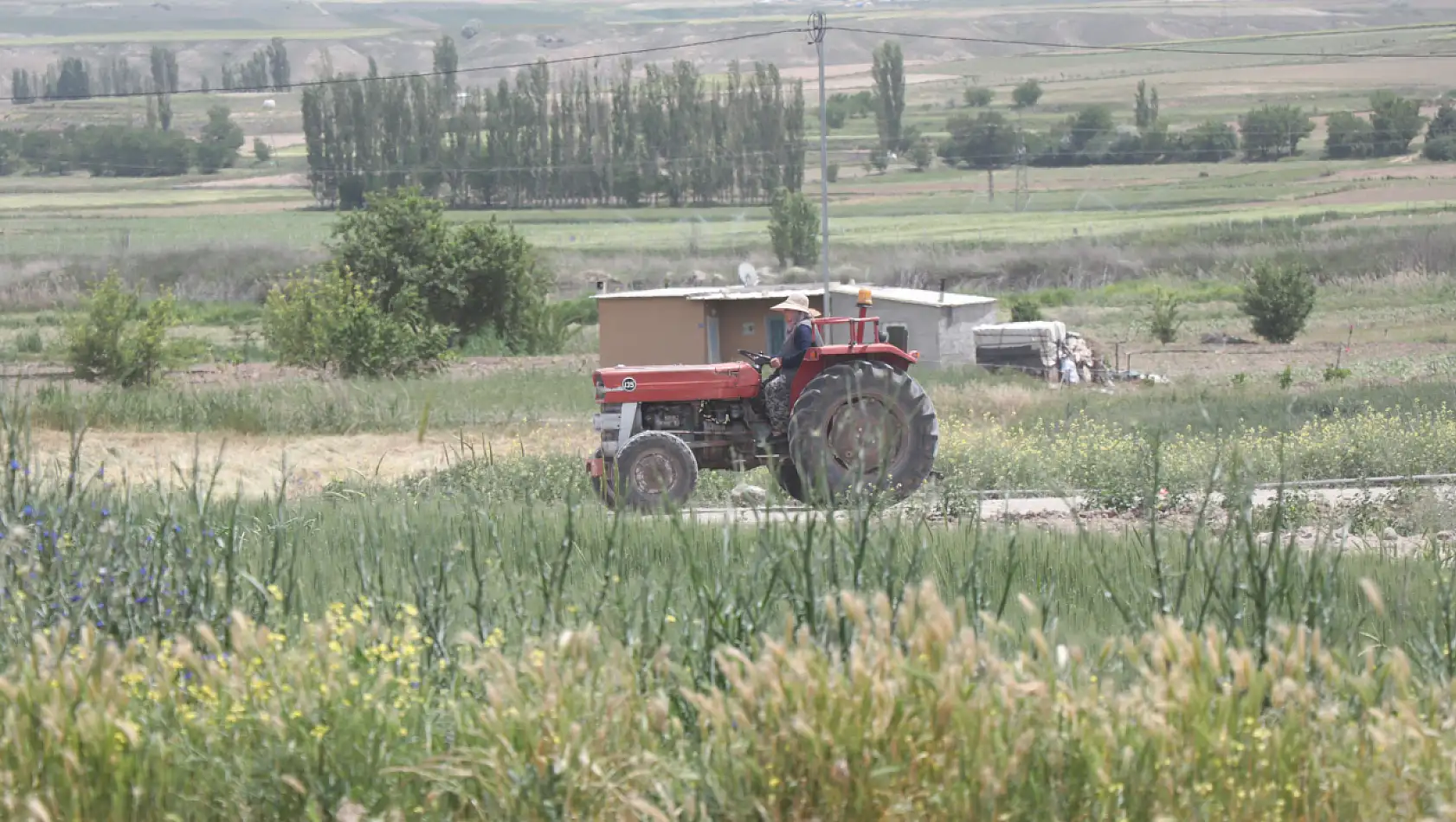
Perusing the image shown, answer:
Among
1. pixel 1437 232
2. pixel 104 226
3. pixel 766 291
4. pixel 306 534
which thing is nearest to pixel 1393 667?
pixel 306 534

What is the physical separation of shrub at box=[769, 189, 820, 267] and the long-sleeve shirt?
62395mm

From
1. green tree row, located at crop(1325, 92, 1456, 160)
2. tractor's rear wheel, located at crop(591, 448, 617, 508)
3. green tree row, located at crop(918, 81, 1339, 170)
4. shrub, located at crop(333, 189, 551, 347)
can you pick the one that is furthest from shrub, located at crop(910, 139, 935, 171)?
tractor's rear wheel, located at crop(591, 448, 617, 508)

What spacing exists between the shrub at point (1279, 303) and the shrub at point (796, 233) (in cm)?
3544

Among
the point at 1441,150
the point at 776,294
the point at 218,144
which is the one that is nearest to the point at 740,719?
the point at 776,294

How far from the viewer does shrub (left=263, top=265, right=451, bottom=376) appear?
29.9 meters

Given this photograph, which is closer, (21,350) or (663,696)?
(663,696)

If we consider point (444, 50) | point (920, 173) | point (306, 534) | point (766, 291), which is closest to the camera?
point (306, 534)

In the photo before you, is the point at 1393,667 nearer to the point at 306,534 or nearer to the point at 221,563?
the point at 221,563

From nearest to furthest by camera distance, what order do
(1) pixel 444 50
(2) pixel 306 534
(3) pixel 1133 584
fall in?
(3) pixel 1133 584 < (2) pixel 306 534 < (1) pixel 444 50

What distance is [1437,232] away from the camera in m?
67.1

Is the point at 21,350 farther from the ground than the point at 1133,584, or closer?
closer

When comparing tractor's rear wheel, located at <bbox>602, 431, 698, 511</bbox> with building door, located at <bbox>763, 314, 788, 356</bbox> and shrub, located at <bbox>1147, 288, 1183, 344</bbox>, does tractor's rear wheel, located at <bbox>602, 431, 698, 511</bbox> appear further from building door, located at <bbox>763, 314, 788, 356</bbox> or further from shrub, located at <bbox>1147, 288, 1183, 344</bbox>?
shrub, located at <bbox>1147, 288, 1183, 344</bbox>

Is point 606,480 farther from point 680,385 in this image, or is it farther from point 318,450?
point 318,450

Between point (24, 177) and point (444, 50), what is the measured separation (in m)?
50.6
